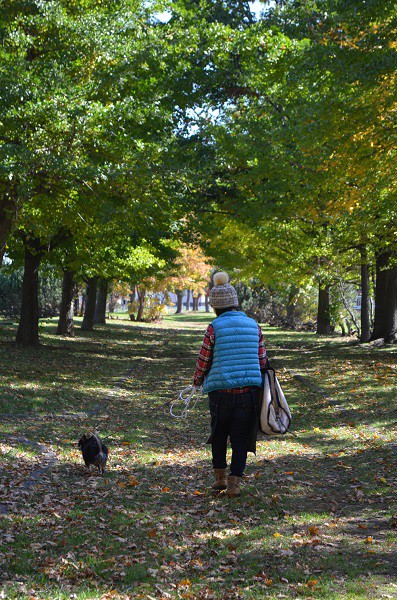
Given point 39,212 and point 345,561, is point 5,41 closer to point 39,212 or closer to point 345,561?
point 39,212

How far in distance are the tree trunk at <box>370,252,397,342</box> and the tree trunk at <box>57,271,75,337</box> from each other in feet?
40.0

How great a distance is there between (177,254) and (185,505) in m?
24.4

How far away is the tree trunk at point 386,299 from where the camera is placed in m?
24.3

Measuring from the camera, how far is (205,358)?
686 cm

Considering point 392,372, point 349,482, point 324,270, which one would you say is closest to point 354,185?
point 392,372

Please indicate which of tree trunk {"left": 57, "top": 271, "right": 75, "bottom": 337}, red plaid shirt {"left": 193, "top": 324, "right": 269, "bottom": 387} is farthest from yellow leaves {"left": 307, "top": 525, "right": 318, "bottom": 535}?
tree trunk {"left": 57, "top": 271, "right": 75, "bottom": 337}

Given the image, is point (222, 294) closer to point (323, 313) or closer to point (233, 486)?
point (233, 486)

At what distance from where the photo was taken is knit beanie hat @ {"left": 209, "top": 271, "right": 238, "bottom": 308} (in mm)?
6988

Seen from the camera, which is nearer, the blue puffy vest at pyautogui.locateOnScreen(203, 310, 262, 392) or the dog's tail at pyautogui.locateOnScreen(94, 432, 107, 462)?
the blue puffy vest at pyautogui.locateOnScreen(203, 310, 262, 392)

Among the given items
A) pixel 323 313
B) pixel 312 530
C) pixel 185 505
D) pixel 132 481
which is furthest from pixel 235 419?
pixel 323 313

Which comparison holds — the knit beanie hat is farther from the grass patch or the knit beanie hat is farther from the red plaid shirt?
the grass patch

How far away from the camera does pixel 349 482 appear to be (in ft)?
26.1

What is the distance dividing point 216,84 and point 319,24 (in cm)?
581

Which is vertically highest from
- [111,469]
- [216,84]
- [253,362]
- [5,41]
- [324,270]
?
A: [216,84]
